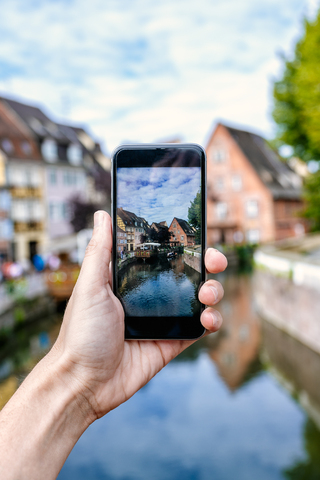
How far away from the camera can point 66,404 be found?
1845mm

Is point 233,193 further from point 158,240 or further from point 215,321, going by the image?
point 215,321

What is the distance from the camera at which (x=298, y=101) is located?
16328mm

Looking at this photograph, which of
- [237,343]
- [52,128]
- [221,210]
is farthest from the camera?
[221,210]

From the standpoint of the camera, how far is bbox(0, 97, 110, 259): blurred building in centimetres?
3422

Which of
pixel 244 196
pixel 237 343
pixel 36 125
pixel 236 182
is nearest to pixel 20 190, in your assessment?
pixel 36 125

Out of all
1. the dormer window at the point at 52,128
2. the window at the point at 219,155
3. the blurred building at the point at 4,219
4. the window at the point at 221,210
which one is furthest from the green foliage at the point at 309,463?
the window at the point at 219,155

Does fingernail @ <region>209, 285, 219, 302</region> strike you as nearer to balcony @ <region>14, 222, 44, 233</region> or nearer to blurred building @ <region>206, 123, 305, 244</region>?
balcony @ <region>14, 222, 44, 233</region>

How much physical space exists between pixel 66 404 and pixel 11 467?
0.33 m

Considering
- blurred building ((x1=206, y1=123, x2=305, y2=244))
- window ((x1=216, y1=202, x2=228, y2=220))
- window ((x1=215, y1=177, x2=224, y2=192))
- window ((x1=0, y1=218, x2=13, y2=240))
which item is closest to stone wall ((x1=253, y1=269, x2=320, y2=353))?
window ((x1=0, y1=218, x2=13, y2=240))

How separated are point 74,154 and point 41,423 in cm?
3764

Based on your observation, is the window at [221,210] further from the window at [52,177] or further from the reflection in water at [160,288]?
the reflection in water at [160,288]

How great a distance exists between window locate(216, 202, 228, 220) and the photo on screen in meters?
39.0

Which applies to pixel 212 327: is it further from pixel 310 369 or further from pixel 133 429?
pixel 310 369

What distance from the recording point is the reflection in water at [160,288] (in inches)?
93.0
